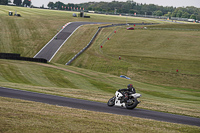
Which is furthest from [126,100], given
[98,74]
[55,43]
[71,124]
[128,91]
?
[55,43]

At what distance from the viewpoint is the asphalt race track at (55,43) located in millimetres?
72706

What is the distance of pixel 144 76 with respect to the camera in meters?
57.3

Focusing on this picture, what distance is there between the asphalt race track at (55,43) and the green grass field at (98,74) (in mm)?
1856

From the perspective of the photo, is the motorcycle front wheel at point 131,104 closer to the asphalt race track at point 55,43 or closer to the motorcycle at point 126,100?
the motorcycle at point 126,100

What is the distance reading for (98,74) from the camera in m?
50.6

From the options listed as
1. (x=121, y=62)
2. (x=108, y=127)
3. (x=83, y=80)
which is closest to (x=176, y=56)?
(x=121, y=62)

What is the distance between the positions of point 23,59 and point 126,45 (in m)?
36.5

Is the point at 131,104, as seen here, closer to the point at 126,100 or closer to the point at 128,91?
the point at 126,100

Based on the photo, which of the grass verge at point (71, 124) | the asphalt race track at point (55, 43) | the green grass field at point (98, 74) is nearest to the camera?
the grass verge at point (71, 124)

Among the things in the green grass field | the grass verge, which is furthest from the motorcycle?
the grass verge

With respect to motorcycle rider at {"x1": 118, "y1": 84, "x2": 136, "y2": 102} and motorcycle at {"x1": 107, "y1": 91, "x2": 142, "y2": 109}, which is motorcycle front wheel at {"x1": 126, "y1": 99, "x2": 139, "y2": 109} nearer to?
motorcycle at {"x1": 107, "y1": 91, "x2": 142, "y2": 109}

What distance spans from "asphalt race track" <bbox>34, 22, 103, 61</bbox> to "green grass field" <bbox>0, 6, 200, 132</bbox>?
1.86 meters

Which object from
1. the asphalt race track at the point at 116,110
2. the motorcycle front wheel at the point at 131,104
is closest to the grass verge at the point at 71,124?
the asphalt race track at the point at 116,110

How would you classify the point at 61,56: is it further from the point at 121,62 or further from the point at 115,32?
the point at 115,32
